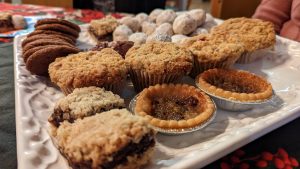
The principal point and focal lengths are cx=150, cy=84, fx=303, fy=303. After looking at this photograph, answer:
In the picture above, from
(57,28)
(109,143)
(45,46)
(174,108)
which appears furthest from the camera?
(57,28)

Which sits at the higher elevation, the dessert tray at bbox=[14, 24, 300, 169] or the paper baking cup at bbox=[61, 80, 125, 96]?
the paper baking cup at bbox=[61, 80, 125, 96]

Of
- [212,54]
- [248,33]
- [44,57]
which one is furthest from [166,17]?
[44,57]

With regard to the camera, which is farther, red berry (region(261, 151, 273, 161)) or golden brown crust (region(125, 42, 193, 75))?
golden brown crust (region(125, 42, 193, 75))

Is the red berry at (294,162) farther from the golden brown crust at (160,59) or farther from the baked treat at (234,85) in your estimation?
the golden brown crust at (160,59)

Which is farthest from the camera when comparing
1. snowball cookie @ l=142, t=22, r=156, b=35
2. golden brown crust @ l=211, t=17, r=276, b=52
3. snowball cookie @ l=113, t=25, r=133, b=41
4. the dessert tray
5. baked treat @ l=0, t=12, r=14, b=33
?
baked treat @ l=0, t=12, r=14, b=33

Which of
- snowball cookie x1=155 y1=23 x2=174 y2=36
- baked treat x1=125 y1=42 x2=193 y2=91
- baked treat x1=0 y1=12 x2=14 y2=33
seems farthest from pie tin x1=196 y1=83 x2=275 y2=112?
baked treat x1=0 y1=12 x2=14 y2=33

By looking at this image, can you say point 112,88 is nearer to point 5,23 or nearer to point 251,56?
point 251,56

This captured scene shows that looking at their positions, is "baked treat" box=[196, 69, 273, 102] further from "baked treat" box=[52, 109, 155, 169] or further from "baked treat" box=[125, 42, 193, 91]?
"baked treat" box=[52, 109, 155, 169]
